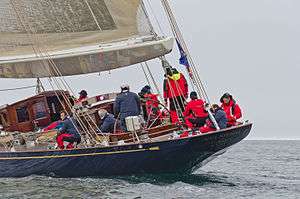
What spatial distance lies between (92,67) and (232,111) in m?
4.08

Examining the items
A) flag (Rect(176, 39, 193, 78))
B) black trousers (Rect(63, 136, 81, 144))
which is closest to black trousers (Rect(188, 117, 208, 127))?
flag (Rect(176, 39, 193, 78))

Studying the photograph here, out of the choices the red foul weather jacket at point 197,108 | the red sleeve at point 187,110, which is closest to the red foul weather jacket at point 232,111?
the red foul weather jacket at point 197,108

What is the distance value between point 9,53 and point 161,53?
4.56m

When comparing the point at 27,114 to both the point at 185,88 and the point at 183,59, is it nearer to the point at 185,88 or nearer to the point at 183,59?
the point at 185,88

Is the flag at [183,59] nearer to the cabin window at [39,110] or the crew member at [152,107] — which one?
the crew member at [152,107]

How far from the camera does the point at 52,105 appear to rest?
62.7 feet

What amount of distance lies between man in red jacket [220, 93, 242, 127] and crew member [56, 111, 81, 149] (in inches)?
132

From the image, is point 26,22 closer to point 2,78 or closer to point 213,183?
point 2,78

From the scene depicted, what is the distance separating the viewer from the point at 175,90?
17047 mm

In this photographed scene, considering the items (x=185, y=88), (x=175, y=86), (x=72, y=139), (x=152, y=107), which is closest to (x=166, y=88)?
(x=175, y=86)

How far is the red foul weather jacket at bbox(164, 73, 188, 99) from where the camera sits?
17.0 metres

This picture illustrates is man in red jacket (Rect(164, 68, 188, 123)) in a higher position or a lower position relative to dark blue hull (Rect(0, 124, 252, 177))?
higher

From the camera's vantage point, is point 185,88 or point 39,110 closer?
point 185,88

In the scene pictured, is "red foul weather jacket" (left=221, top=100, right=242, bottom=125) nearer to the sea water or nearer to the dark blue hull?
the dark blue hull
